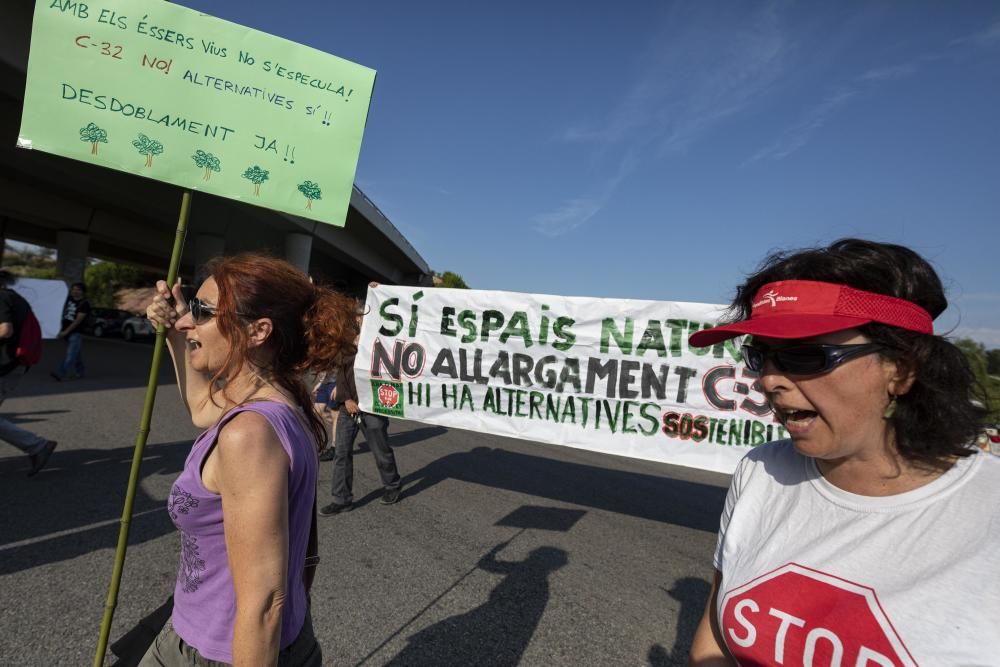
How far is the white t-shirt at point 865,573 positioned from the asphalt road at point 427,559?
1.97 meters

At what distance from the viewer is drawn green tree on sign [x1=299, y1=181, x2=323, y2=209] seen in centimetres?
208

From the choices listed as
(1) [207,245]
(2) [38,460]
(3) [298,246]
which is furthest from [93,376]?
(1) [207,245]

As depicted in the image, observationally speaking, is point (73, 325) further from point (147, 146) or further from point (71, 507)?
point (147, 146)

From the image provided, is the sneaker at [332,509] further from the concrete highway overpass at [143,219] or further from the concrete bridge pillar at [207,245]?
the concrete bridge pillar at [207,245]

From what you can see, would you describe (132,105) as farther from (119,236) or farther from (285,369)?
(119,236)

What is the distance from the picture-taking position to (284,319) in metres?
1.57

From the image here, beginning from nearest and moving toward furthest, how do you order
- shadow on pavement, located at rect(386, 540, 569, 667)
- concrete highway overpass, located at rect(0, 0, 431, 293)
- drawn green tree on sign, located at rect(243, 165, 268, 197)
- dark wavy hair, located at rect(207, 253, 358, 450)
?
dark wavy hair, located at rect(207, 253, 358, 450)
drawn green tree on sign, located at rect(243, 165, 268, 197)
shadow on pavement, located at rect(386, 540, 569, 667)
concrete highway overpass, located at rect(0, 0, 431, 293)

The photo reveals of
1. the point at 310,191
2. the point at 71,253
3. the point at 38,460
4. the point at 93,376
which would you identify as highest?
the point at 71,253

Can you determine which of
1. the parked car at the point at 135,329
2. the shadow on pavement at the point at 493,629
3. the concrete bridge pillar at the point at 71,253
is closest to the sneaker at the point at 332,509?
the shadow on pavement at the point at 493,629

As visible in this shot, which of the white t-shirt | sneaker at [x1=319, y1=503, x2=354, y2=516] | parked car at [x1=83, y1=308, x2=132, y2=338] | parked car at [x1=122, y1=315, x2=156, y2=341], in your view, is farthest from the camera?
parked car at [x1=83, y1=308, x2=132, y2=338]

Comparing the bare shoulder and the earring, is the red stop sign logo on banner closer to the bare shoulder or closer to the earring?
the bare shoulder

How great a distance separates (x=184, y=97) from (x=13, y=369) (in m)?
4.85

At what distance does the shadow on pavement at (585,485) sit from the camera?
591 cm

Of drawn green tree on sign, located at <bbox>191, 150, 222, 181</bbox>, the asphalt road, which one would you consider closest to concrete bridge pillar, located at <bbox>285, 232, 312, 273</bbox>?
the asphalt road
